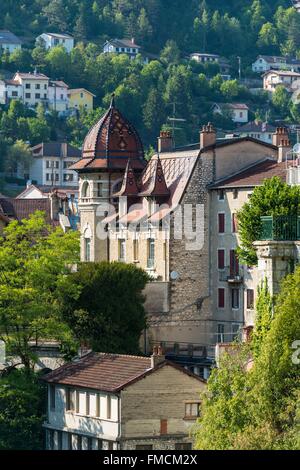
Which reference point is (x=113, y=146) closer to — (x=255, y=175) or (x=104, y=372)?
(x=255, y=175)

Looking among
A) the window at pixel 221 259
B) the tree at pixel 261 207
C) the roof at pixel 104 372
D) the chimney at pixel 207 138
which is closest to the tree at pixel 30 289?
the roof at pixel 104 372

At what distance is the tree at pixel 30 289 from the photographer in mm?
83062

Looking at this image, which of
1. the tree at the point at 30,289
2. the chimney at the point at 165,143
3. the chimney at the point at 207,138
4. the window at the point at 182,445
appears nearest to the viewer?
the window at the point at 182,445

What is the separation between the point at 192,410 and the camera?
244ft

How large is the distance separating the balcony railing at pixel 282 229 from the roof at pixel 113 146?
1641 inches

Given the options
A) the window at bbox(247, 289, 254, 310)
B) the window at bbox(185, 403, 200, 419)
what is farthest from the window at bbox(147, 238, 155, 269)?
the window at bbox(185, 403, 200, 419)

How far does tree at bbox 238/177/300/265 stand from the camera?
3194 inches

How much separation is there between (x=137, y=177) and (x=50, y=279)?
15.6 meters

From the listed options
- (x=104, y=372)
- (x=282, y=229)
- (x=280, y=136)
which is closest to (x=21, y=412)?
(x=104, y=372)

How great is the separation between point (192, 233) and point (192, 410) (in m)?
21.8

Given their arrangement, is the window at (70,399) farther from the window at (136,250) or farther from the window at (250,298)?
the window at (136,250)

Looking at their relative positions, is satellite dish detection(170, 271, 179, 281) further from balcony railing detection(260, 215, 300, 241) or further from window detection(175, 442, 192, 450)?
balcony railing detection(260, 215, 300, 241)

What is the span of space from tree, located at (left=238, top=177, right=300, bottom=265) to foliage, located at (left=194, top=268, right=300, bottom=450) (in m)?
21.1
